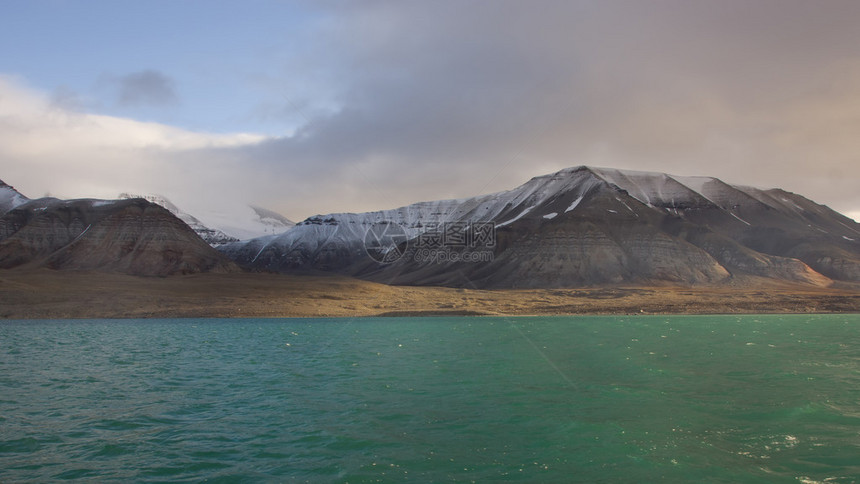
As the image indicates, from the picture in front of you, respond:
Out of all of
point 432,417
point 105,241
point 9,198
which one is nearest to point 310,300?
point 105,241

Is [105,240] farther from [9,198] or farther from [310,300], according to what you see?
[310,300]

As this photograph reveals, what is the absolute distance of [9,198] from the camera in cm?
19125

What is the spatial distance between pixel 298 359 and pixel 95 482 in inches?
966

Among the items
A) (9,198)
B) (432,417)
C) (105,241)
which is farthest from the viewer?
(9,198)

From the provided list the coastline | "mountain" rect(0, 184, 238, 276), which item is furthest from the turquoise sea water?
"mountain" rect(0, 184, 238, 276)

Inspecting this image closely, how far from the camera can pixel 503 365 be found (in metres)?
33.2

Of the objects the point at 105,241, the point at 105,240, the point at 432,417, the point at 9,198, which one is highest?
the point at 9,198

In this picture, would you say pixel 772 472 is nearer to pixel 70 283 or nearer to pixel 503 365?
pixel 503 365

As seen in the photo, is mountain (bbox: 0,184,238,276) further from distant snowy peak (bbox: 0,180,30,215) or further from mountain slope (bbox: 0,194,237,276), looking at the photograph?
distant snowy peak (bbox: 0,180,30,215)

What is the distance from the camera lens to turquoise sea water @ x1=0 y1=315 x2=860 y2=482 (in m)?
14.0

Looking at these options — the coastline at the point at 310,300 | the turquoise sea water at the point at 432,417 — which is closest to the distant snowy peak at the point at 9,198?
the coastline at the point at 310,300

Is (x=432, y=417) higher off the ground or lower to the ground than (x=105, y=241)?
lower

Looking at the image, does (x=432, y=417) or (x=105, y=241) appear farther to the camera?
(x=105, y=241)

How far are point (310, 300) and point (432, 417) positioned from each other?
300 feet
